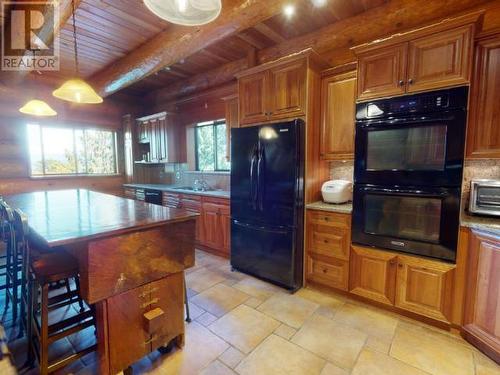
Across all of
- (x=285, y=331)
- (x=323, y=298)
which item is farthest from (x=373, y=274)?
(x=285, y=331)

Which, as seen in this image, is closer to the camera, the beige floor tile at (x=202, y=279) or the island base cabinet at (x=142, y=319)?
the island base cabinet at (x=142, y=319)

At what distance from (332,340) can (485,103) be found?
7.06 ft

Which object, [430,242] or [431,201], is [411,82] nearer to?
[431,201]

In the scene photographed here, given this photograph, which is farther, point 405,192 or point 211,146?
point 211,146

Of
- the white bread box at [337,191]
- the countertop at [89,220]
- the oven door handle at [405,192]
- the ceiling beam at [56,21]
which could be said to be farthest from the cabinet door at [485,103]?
the ceiling beam at [56,21]

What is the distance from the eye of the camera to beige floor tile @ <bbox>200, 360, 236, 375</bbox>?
1597 millimetres

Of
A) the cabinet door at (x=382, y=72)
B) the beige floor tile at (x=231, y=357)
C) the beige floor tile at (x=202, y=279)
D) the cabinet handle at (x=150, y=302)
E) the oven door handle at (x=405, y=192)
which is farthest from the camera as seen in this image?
the beige floor tile at (x=202, y=279)

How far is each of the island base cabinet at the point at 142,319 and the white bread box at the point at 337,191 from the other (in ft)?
5.47

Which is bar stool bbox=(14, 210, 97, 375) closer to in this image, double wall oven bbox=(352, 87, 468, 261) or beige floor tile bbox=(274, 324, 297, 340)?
beige floor tile bbox=(274, 324, 297, 340)

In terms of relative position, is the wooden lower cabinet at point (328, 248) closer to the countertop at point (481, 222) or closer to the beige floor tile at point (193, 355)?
the countertop at point (481, 222)

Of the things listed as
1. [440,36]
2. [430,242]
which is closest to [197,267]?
[430,242]

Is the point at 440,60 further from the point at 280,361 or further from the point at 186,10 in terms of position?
the point at 280,361

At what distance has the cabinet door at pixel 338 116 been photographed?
2.52 meters

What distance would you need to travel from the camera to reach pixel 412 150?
204cm
